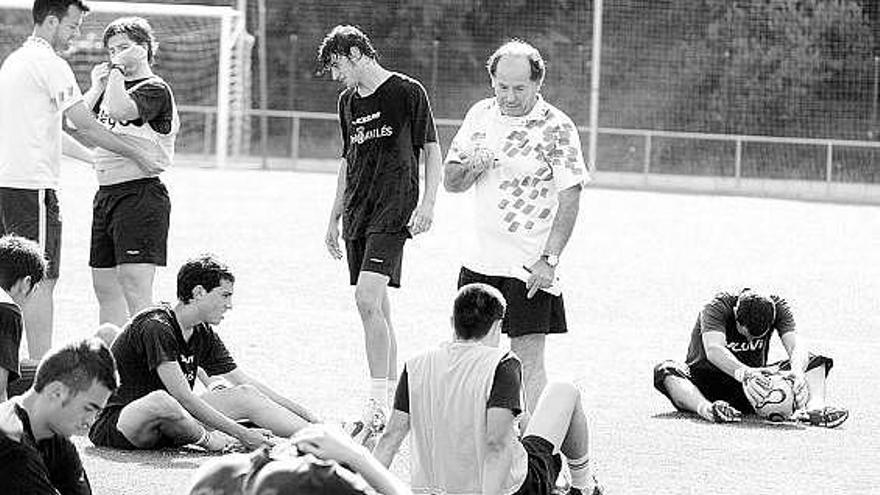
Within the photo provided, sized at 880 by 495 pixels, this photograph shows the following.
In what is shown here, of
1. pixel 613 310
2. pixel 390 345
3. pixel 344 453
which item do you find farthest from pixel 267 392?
pixel 613 310

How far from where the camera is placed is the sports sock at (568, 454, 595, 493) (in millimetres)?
7031

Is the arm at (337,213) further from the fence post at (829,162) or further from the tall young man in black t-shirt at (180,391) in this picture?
the fence post at (829,162)

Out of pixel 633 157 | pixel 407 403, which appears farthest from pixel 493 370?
pixel 633 157

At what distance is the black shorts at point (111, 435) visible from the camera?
812 cm

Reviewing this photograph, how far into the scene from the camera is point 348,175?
966 centimetres

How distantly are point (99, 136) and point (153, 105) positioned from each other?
447 millimetres

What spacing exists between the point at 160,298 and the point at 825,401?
5942 millimetres

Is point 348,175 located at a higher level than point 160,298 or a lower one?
higher

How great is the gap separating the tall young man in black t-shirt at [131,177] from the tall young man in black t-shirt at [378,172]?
3.55 ft

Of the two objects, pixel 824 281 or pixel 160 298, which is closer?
pixel 160 298

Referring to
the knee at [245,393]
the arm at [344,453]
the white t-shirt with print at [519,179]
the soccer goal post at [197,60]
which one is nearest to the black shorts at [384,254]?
the white t-shirt with print at [519,179]

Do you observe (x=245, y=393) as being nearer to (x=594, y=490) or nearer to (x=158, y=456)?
(x=158, y=456)

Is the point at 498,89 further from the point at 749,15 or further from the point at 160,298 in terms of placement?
the point at 749,15

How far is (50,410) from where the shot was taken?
4.81 m
